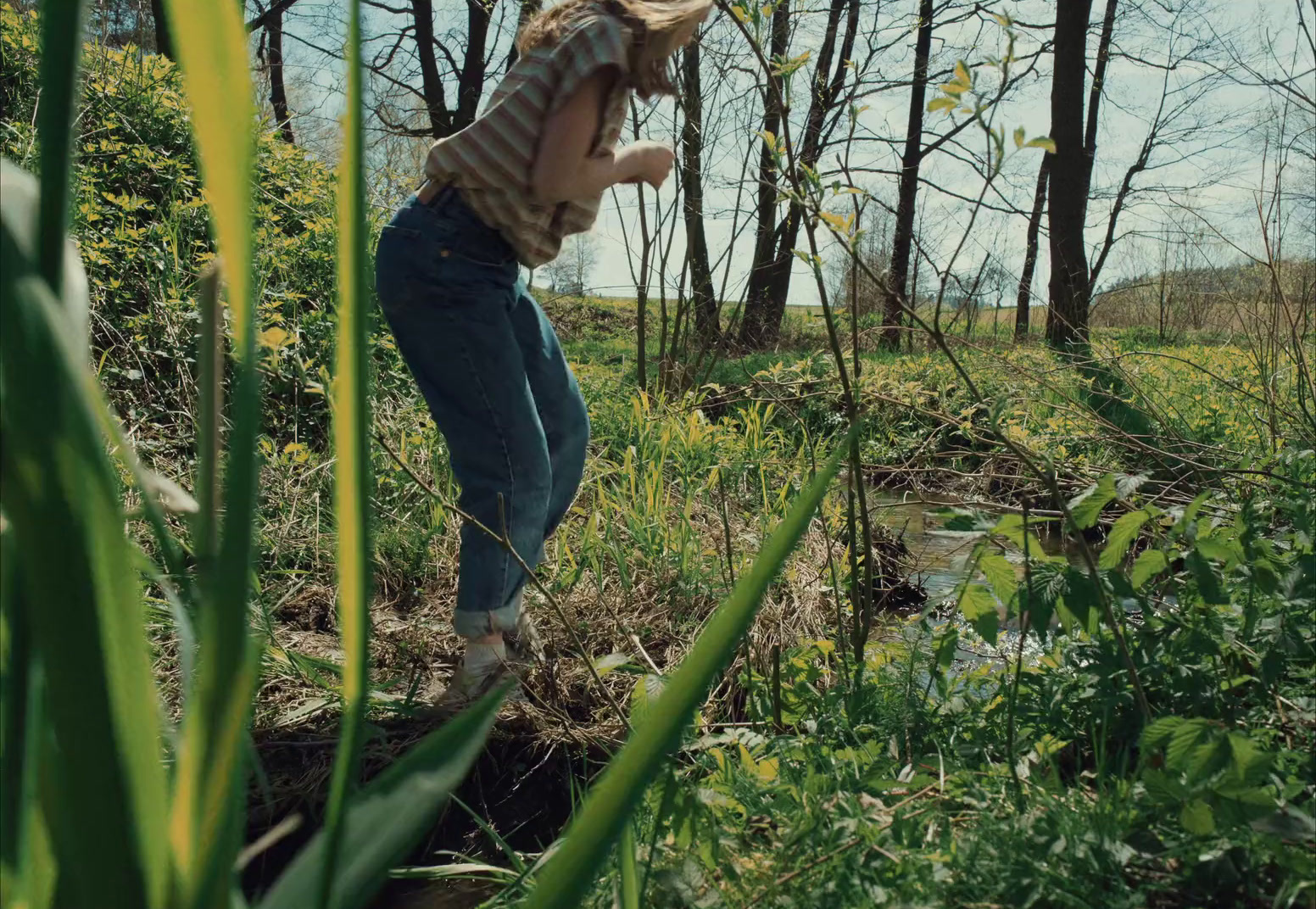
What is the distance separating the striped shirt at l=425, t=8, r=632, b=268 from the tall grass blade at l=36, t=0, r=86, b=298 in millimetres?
1757

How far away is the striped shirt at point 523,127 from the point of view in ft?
6.44

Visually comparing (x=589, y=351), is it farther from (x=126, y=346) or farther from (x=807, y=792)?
(x=807, y=792)

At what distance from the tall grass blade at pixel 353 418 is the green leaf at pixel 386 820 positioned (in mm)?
93

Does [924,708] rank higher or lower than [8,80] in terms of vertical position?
lower

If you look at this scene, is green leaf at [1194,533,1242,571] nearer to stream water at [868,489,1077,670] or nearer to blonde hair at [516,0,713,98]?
stream water at [868,489,1077,670]

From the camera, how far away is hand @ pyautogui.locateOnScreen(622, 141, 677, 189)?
7.06 ft

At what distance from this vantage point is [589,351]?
12883mm

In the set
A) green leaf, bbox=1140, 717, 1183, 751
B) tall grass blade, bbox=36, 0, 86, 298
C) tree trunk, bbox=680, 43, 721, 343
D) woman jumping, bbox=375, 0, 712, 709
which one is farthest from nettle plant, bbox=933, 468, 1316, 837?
tree trunk, bbox=680, 43, 721, 343

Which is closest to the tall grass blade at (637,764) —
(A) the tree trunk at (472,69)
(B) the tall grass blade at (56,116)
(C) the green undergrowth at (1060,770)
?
(B) the tall grass blade at (56,116)

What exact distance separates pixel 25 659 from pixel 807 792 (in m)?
0.94

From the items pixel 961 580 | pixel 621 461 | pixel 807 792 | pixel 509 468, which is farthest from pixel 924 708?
pixel 621 461

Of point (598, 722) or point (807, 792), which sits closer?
point (807, 792)

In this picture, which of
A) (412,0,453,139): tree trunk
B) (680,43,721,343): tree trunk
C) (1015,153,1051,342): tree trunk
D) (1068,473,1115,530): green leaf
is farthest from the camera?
(412,0,453,139): tree trunk

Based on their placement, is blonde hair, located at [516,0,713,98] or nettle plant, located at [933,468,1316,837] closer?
nettle plant, located at [933,468,1316,837]
